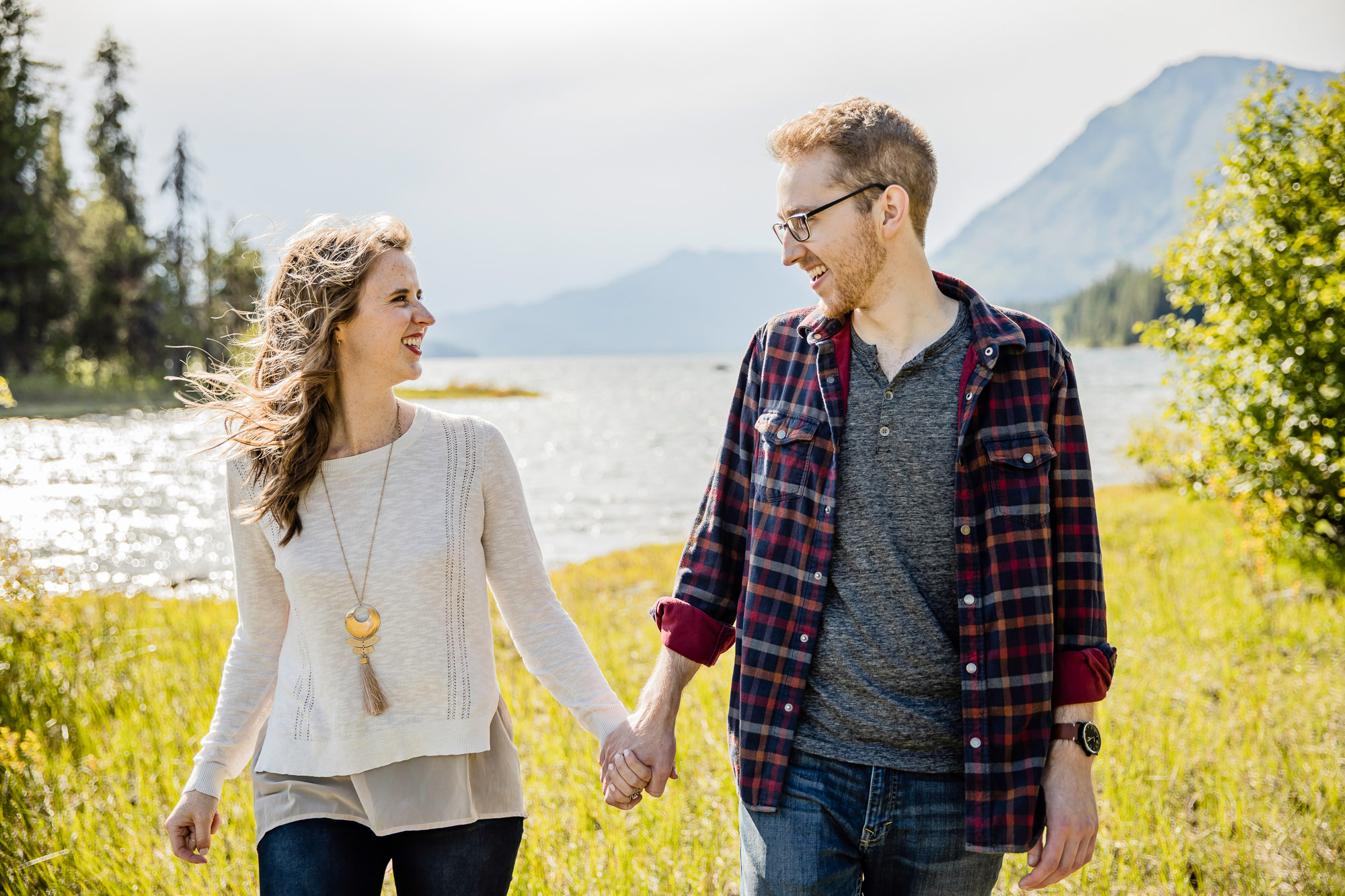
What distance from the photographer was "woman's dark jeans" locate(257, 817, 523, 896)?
87.7 inches

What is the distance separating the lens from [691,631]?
2434 mm

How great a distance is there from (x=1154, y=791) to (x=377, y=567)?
364cm

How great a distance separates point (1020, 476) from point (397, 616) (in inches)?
61.8

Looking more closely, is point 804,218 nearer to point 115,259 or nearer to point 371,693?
point 371,693

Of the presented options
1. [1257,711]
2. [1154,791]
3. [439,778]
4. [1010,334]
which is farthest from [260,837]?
[1257,711]

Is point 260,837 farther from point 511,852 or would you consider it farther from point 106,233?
point 106,233

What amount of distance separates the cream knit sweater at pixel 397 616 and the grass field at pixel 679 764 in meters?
1.45

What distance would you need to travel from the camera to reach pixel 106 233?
4209 cm

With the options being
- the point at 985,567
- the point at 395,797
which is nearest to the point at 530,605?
the point at 395,797

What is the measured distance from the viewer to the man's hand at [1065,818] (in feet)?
6.70

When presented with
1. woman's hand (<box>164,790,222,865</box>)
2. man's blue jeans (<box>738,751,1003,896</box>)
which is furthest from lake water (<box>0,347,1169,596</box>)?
man's blue jeans (<box>738,751,1003,896</box>)

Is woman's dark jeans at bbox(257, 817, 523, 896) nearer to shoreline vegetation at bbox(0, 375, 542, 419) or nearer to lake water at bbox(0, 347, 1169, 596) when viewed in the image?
lake water at bbox(0, 347, 1169, 596)

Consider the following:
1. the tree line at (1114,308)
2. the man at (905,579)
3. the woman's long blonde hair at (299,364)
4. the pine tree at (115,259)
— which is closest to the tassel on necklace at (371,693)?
the woman's long blonde hair at (299,364)

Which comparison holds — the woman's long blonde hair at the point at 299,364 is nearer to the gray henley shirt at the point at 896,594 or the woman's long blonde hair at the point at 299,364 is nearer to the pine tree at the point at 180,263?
the gray henley shirt at the point at 896,594
